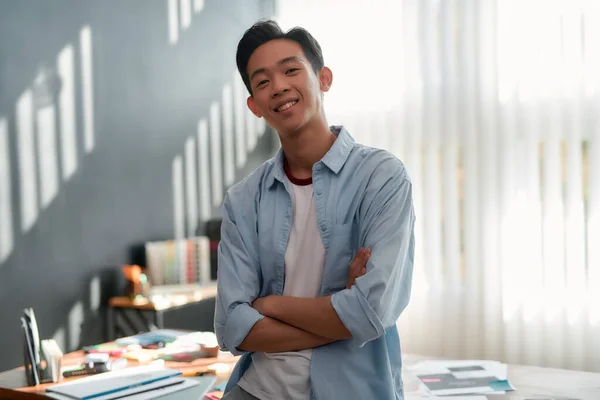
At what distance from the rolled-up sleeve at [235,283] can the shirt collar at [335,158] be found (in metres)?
0.15

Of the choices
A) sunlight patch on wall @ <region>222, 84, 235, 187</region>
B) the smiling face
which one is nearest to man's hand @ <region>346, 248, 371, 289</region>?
the smiling face

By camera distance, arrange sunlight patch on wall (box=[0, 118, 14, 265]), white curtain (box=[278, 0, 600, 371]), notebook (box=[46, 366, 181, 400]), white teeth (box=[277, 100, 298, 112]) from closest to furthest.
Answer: white teeth (box=[277, 100, 298, 112]) → notebook (box=[46, 366, 181, 400]) → sunlight patch on wall (box=[0, 118, 14, 265]) → white curtain (box=[278, 0, 600, 371])

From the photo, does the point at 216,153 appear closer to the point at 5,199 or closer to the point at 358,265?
the point at 5,199

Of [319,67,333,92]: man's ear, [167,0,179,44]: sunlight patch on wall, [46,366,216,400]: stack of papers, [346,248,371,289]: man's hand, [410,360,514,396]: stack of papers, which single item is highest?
[167,0,179,44]: sunlight patch on wall

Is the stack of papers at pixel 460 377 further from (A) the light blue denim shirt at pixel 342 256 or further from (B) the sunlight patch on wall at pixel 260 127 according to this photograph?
(B) the sunlight patch on wall at pixel 260 127

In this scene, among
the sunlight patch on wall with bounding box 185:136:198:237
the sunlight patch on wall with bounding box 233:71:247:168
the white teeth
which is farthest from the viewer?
the sunlight patch on wall with bounding box 233:71:247:168

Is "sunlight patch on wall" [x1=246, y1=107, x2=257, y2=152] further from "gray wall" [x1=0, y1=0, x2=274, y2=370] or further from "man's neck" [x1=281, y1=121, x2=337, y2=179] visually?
"man's neck" [x1=281, y1=121, x2=337, y2=179]

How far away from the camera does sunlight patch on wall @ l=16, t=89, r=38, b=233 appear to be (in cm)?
321

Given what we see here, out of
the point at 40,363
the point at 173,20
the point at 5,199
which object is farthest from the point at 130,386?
the point at 173,20

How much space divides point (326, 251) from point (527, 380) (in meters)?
0.91

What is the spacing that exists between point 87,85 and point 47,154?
0.54 metres

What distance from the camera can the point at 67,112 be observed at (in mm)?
3502

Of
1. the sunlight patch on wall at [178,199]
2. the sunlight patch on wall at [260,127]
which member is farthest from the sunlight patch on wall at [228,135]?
the sunlight patch on wall at [178,199]

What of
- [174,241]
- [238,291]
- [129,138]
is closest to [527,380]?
[238,291]
